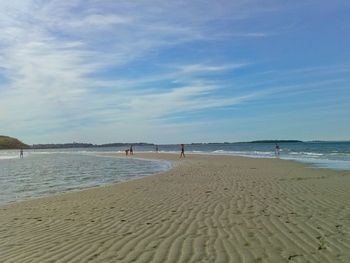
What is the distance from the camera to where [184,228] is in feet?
29.2

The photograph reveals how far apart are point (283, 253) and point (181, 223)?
3.21 m

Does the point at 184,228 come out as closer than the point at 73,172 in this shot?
A: Yes

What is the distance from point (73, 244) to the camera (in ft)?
25.7

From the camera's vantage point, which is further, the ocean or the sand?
the ocean

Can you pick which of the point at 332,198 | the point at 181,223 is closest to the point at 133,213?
the point at 181,223

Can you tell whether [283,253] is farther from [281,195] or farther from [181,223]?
[281,195]

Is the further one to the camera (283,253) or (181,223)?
(181,223)

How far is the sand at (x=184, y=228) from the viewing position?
6.89 m

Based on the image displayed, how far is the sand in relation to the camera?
689 centimetres

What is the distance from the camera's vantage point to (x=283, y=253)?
677 centimetres

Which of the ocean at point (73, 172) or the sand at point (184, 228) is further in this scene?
the ocean at point (73, 172)

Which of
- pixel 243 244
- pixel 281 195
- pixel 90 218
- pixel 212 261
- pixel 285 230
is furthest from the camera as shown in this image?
pixel 281 195

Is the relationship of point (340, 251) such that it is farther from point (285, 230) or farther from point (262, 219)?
point (262, 219)

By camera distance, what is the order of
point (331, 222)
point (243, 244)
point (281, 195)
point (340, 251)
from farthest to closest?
point (281, 195), point (331, 222), point (243, 244), point (340, 251)
